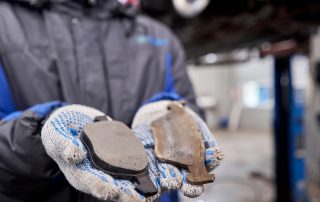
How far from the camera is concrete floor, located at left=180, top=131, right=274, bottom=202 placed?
1.99 meters

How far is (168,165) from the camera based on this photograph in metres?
0.33

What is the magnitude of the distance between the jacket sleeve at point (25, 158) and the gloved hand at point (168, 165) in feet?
0.40

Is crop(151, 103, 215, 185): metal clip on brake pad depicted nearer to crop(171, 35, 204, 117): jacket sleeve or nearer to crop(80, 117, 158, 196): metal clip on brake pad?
crop(80, 117, 158, 196): metal clip on brake pad

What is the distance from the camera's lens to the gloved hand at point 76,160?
267 millimetres

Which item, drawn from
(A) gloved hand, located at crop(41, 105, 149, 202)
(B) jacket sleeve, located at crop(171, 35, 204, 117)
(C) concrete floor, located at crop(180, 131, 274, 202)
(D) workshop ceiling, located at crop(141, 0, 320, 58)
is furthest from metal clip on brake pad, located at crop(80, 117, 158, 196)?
(D) workshop ceiling, located at crop(141, 0, 320, 58)

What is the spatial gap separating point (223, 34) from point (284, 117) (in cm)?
79

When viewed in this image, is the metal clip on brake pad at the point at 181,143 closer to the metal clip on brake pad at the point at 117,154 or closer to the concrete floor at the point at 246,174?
the metal clip on brake pad at the point at 117,154

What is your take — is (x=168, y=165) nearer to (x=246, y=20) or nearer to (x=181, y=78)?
(x=181, y=78)

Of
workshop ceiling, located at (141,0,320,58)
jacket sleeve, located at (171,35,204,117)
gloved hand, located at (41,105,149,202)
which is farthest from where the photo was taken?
workshop ceiling, located at (141,0,320,58)

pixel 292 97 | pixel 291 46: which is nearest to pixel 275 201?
pixel 292 97

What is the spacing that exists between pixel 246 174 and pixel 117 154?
248 cm

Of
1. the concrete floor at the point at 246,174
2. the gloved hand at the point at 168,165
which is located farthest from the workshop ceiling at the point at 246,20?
the gloved hand at the point at 168,165

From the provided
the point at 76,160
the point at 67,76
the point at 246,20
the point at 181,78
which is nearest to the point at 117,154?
the point at 76,160

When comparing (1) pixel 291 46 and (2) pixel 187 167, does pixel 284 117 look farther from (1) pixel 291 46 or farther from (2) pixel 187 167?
(2) pixel 187 167
